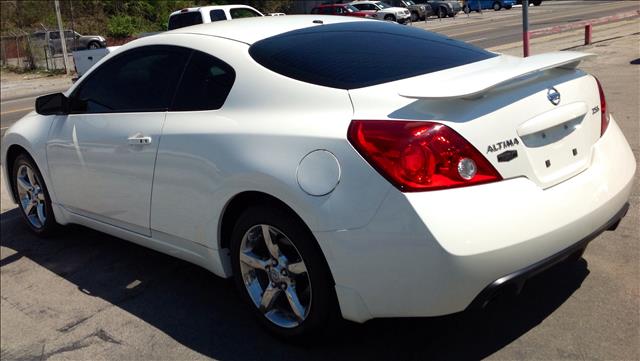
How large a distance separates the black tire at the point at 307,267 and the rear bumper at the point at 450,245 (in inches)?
3.9

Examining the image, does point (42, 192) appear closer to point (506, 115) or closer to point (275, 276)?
point (275, 276)

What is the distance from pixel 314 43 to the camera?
356 centimetres

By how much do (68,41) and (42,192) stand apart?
107 feet

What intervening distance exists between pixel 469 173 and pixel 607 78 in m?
8.62

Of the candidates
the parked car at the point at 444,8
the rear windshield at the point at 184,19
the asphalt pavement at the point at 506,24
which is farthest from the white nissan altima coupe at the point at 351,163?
the parked car at the point at 444,8

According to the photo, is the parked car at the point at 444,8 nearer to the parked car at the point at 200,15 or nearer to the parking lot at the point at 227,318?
the parked car at the point at 200,15

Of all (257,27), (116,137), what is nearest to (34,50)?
(116,137)

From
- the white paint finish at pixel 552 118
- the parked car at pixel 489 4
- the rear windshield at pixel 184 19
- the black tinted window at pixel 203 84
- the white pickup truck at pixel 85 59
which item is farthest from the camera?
the parked car at pixel 489 4

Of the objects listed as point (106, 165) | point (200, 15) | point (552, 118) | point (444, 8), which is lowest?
point (444, 8)

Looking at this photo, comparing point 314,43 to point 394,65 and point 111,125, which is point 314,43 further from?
point 111,125

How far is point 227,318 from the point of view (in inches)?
145

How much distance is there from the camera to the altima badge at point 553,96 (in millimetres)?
3014

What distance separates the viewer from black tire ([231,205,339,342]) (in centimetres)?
295

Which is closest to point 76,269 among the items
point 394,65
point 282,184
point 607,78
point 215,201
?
point 215,201
